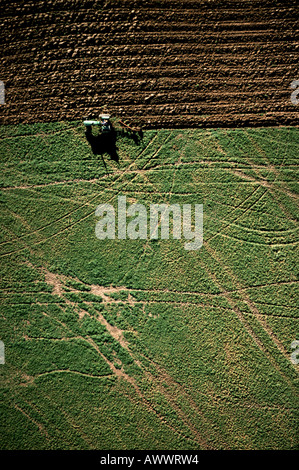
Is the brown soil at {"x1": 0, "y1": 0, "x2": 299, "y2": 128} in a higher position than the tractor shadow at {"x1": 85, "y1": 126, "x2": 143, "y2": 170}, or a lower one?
higher

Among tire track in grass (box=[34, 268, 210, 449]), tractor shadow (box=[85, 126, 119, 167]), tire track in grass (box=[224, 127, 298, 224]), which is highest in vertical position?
tractor shadow (box=[85, 126, 119, 167])

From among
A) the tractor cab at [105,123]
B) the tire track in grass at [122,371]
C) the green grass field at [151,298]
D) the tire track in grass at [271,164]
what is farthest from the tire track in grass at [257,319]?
the tractor cab at [105,123]

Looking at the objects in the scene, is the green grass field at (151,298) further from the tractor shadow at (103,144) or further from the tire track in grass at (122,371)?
the tractor shadow at (103,144)

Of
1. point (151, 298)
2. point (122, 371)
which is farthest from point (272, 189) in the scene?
point (122, 371)

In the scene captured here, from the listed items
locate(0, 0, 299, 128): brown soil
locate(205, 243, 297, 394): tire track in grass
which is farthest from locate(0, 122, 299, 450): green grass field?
locate(0, 0, 299, 128): brown soil

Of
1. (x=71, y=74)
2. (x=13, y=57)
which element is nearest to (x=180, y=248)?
(x=71, y=74)

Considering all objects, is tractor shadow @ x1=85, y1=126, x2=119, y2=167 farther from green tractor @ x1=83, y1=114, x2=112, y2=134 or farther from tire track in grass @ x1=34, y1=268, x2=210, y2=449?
tire track in grass @ x1=34, y1=268, x2=210, y2=449

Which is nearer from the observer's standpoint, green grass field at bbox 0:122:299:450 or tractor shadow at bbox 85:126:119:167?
green grass field at bbox 0:122:299:450

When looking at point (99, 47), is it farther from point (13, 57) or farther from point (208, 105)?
point (208, 105)
